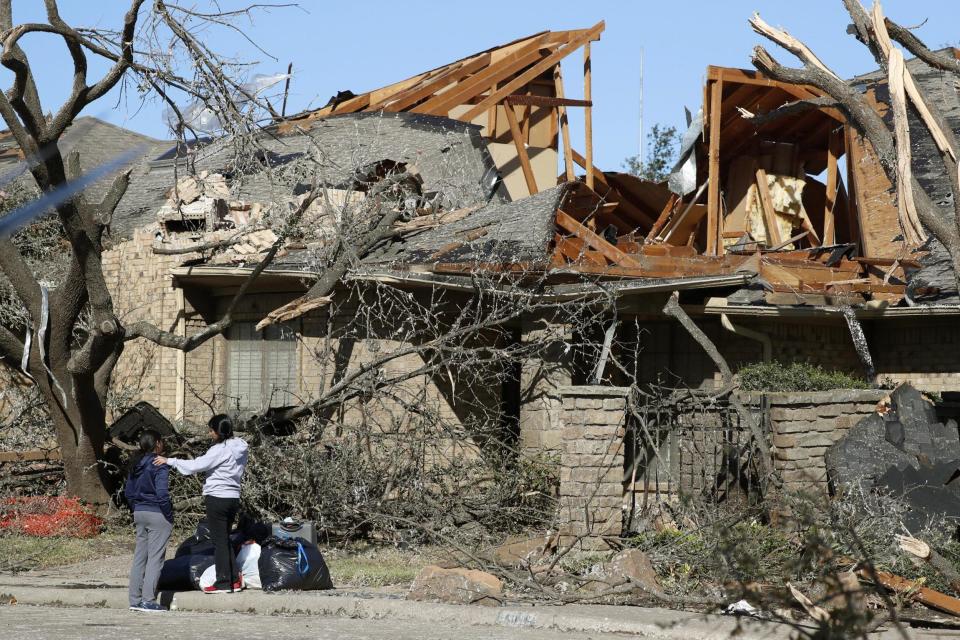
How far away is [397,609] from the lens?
7.45 metres

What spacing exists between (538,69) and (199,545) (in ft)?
42.2

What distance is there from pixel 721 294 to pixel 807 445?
3.25 meters

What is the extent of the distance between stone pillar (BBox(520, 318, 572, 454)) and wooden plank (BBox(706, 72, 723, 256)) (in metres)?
4.95

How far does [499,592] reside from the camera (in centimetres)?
773

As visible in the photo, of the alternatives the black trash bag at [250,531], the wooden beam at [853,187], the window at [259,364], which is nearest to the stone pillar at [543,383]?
the window at [259,364]

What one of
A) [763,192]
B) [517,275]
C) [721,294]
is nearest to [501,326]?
[517,275]

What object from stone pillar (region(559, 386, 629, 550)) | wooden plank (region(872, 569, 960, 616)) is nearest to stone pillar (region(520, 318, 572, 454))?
stone pillar (region(559, 386, 629, 550))

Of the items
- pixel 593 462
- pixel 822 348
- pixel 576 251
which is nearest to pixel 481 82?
pixel 576 251

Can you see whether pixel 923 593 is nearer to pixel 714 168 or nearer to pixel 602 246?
pixel 602 246

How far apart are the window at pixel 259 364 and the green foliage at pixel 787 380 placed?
17.9ft

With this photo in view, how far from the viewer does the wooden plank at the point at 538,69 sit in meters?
18.7

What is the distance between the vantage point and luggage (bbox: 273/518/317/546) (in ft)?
28.1

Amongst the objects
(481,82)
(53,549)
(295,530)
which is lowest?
(53,549)

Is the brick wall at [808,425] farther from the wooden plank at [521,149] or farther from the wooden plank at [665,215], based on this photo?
the wooden plank at [521,149]
